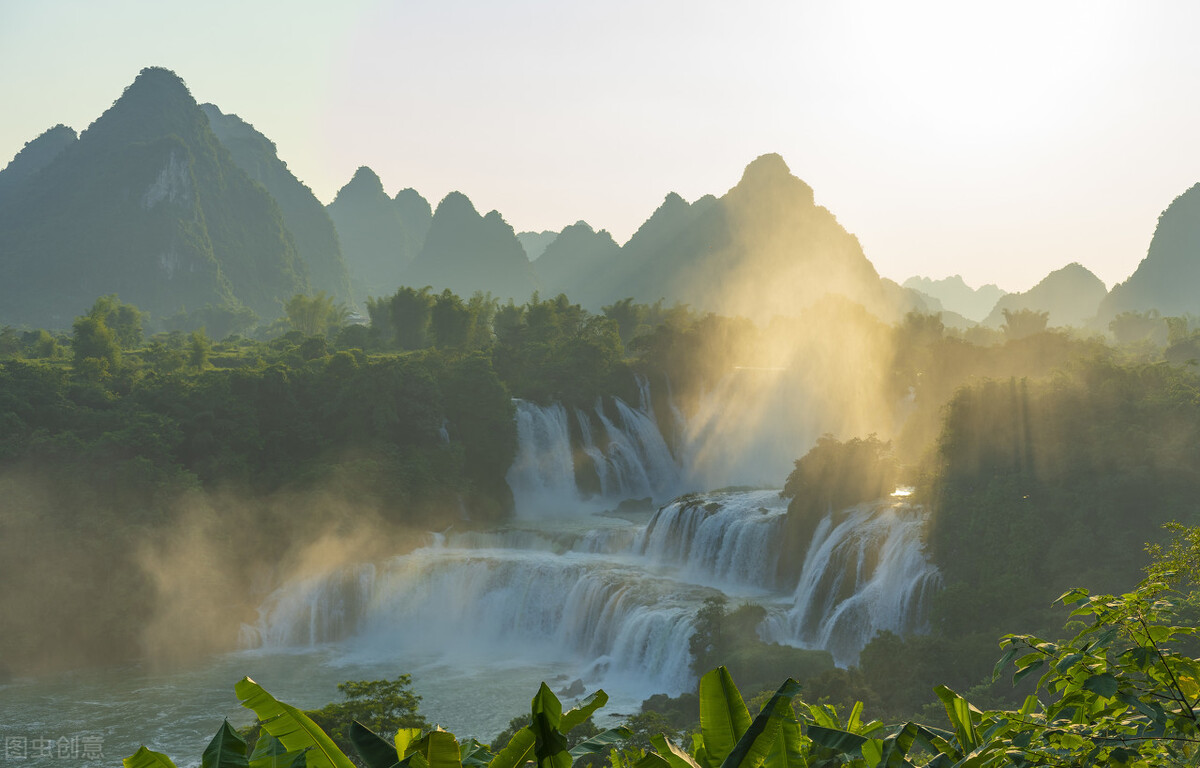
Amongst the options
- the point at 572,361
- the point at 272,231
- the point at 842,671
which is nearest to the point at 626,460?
the point at 572,361

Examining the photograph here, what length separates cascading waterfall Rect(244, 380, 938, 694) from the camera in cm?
2202

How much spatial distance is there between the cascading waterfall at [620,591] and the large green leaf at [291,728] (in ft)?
63.5

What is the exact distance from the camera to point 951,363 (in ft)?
140

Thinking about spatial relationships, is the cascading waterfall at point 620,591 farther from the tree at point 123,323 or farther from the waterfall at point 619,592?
the tree at point 123,323

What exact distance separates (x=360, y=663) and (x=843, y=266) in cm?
12685

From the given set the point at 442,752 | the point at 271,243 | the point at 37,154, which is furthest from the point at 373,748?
the point at 37,154

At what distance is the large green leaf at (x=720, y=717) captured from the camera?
11.2ft

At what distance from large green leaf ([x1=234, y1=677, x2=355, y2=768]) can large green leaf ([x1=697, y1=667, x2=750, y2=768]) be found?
1444 millimetres

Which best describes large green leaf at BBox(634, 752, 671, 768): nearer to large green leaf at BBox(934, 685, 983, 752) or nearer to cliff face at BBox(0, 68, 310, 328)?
large green leaf at BBox(934, 685, 983, 752)

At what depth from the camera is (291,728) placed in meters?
3.21

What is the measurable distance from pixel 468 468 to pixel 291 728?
36.2 metres

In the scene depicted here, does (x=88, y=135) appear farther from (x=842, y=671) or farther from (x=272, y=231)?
(x=842, y=671)

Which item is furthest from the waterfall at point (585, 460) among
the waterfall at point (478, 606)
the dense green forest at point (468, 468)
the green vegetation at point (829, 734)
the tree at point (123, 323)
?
the green vegetation at point (829, 734)

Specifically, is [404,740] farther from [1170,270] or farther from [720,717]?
[1170,270]
